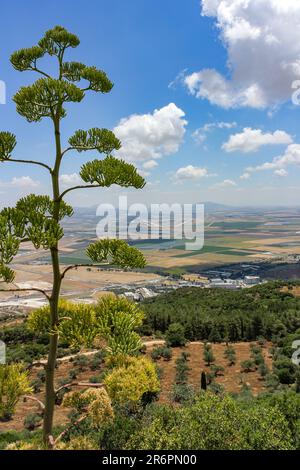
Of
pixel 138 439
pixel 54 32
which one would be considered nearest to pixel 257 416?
pixel 138 439

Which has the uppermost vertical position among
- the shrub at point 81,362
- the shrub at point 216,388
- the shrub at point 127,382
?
the shrub at point 127,382

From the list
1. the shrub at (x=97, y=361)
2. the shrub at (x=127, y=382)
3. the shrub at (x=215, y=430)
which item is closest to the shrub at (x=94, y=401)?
the shrub at (x=127, y=382)

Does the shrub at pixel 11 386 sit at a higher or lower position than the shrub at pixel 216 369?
higher

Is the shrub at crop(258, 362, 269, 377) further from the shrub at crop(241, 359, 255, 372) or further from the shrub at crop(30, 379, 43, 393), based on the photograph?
the shrub at crop(30, 379, 43, 393)

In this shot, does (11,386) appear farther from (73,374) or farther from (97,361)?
(97,361)

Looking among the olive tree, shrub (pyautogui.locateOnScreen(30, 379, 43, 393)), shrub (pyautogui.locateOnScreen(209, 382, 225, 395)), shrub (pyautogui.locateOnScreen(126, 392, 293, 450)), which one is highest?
the olive tree

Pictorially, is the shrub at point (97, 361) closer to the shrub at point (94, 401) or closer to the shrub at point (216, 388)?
the shrub at point (216, 388)

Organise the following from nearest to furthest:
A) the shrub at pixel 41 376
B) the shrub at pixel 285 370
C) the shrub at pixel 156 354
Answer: the shrub at pixel 285 370, the shrub at pixel 41 376, the shrub at pixel 156 354

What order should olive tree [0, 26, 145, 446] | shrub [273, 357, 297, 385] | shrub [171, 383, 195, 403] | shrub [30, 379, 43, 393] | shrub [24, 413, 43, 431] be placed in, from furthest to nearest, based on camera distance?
shrub [273, 357, 297, 385]
shrub [30, 379, 43, 393]
shrub [171, 383, 195, 403]
shrub [24, 413, 43, 431]
olive tree [0, 26, 145, 446]

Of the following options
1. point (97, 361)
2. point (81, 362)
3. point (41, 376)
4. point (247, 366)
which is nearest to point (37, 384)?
point (41, 376)

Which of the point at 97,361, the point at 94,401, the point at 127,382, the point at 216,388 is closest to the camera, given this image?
the point at 127,382

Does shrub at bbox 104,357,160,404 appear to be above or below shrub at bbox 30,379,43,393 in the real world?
above

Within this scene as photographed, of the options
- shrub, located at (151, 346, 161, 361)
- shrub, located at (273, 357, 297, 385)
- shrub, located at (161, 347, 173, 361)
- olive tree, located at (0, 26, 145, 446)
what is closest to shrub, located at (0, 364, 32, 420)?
olive tree, located at (0, 26, 145, 446)

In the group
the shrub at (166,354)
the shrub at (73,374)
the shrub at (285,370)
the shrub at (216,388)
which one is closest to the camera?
the shrub at (216,388)
